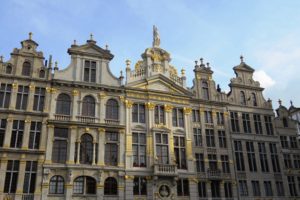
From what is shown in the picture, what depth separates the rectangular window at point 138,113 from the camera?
123 feet

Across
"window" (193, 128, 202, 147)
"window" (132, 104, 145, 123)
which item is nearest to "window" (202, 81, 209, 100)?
"window" (193, 128, 202, 147)

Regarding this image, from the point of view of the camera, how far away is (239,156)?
4084 centimetres

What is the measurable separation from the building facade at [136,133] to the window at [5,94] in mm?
93

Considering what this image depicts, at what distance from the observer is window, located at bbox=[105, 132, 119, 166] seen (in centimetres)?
3462

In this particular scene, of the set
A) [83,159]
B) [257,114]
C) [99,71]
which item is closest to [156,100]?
[99,71]

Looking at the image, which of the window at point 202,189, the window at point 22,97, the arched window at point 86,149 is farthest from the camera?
the window at point 202,189

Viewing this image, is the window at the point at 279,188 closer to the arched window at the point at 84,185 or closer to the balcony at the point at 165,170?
the balcony at the point at 165,170

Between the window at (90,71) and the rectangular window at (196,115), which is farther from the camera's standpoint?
the rectangular window at (196,115)

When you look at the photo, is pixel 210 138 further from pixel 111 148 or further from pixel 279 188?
pixel 111 148

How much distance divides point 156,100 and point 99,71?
7.39 meters

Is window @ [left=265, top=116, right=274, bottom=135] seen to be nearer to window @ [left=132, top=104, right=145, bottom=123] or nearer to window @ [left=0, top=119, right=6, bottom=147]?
window @ [left=132, top=104, right=145, bottom=123]

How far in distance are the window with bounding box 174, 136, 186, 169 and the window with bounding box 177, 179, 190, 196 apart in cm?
155

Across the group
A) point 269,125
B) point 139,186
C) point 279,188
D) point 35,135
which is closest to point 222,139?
point 269,125

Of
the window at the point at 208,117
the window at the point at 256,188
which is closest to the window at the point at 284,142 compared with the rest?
the window at the point at 256,188
